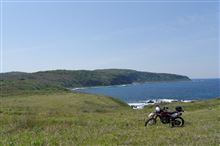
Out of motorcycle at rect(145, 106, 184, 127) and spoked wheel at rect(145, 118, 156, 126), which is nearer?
motorcycle at rect(145, 106, 184, 127)

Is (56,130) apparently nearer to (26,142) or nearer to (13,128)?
(13,128)

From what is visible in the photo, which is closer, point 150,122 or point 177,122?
point 177,122

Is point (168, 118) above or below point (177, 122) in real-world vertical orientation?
above

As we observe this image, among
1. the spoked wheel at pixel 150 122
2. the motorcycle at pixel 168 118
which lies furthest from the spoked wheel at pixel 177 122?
the spoked wheel at pixel 150 122

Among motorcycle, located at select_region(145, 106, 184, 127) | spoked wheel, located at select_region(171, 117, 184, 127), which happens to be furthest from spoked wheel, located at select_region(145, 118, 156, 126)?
spoked wheel, located at select_region(171, 117, 184, 127)

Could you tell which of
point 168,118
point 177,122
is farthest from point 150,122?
point 177,122

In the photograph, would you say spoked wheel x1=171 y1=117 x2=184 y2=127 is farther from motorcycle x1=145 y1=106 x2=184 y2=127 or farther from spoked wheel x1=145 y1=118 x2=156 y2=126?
spoked wheel x1=145 y1=118 x2=156 y2=126

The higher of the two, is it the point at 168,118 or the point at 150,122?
the point at 168,118

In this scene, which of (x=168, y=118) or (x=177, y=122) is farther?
(x=168, y=118)

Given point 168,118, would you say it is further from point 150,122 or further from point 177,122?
point 150,122

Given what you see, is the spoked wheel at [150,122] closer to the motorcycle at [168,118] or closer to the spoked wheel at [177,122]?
the motorcycle at [168,118]

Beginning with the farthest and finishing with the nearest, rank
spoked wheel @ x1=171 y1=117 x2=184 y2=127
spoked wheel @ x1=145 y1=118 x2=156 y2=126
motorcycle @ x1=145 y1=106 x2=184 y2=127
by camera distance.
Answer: spoked wheel @ x1=145 y1=118 x2=156 y2=126 < motorcycle @ x1=145 y1=106 x2=184 y2=127 < spoked wheel @ x1=171 y1=117 x2=184 y2=127

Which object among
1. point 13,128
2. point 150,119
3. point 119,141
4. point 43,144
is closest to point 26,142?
point 43,144

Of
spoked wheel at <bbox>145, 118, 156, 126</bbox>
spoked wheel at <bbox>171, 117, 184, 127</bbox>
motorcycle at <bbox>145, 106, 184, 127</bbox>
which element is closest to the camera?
spoked wheel at <bbox>171, 117, 184, 127</bbox>
